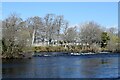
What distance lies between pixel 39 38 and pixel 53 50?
1937cm

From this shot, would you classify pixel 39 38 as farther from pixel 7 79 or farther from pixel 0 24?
pixel 7 79

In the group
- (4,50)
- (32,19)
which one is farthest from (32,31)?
(4,50)

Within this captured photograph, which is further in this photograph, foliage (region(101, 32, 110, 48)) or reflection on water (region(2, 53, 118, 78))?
foliage (region(101, 32, 110, 48))

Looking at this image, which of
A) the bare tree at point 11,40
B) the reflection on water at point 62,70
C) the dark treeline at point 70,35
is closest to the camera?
the reflection on water at point 62,70

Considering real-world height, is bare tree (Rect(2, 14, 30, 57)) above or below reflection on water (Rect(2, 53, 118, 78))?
above

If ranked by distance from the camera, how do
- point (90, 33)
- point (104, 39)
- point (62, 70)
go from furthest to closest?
point (90, 33) → point (104, 39) → point (62, 70)

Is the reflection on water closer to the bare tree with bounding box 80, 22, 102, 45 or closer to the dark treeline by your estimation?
the dark treeline

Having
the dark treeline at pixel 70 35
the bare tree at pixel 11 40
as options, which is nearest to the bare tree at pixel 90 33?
the dark treeline at pixel 70 35

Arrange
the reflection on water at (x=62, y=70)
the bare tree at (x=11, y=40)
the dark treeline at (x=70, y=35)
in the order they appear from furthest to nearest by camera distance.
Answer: the dark treeline at (x=70, y=35), the bare tree at (x=11, y=40), the reflection on water at (x=62, y=70)

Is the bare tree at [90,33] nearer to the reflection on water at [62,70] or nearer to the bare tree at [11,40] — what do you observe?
the bare tree at [11,40]

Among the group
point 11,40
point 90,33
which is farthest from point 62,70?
point 90,33

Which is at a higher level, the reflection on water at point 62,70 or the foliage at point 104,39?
the foliage at point 104,39

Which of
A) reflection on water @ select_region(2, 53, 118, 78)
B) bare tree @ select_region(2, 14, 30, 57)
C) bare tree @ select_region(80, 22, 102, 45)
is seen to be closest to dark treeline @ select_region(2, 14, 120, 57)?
bare tree @ select_region(80, 22, 102, 45)

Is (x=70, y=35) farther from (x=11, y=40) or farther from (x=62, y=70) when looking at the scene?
(x=62, y=70)
